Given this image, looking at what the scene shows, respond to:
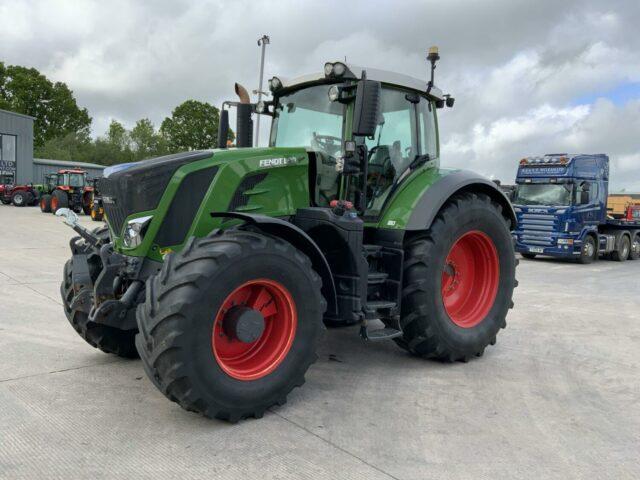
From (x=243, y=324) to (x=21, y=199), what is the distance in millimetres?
31807

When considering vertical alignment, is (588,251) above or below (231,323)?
below

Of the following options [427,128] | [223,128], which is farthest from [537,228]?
[223,128]

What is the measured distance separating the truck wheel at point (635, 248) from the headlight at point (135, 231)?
17311 millimetres

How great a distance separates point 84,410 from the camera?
3566 mm

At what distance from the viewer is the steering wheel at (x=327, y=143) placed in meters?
4.48

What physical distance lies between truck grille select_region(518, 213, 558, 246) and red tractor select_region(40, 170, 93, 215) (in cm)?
1942

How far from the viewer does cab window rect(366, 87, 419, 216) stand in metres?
4.71

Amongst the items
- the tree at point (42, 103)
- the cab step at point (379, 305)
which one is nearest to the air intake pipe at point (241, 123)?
the cab step at point (379, 305)

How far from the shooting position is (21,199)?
30.7m

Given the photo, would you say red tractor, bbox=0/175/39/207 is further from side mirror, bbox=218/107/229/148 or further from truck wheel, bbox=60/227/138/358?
truck wheel, bbox=60/227/138/358

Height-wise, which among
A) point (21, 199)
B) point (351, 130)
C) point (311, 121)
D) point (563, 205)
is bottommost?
point (21, 199)

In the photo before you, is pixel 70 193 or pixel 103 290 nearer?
pixel 103 290

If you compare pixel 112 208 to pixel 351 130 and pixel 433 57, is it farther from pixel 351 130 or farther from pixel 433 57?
pixel 433 57

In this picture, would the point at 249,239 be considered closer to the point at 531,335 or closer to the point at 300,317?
the point at 300,317
